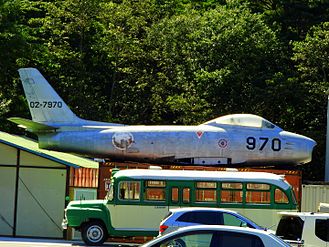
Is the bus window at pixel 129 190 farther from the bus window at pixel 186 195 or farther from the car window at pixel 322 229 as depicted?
the car window at pixel 322 229

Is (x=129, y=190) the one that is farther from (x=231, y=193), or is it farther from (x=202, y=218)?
(x=202, y=218)

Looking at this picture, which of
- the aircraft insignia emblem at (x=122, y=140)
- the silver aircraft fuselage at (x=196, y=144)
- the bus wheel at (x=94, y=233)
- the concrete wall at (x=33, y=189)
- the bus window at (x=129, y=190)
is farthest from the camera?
the aircraft insignia emblem at (x=122, y=140)

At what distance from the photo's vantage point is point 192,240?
1180 centimetres

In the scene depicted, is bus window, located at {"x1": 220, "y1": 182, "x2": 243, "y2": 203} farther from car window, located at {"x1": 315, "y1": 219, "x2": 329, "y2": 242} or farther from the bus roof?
car window, located at {"x1": 315, "y1": 219, "x2": 329, "y2": 242}

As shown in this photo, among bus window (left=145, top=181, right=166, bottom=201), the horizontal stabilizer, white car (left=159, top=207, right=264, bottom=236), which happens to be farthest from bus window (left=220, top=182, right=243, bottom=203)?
the horizontal stabilizer

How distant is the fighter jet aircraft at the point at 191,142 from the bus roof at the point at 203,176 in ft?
20.2

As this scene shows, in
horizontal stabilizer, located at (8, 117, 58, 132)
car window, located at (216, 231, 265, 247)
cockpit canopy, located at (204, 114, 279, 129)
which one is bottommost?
car window, located at (216, 231, 265, 247)

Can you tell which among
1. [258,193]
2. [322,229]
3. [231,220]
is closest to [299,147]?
[258,193]

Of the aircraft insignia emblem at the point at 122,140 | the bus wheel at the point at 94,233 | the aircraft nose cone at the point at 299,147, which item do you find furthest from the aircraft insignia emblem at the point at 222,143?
the bus wheel at the point at 94,233

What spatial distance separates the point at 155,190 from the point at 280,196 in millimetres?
3874

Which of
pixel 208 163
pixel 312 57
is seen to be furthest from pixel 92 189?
pixel 312 57

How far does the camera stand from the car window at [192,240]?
38.7 feet

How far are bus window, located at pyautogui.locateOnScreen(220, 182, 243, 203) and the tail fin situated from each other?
1036cm

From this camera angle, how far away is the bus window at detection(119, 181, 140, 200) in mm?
24656
